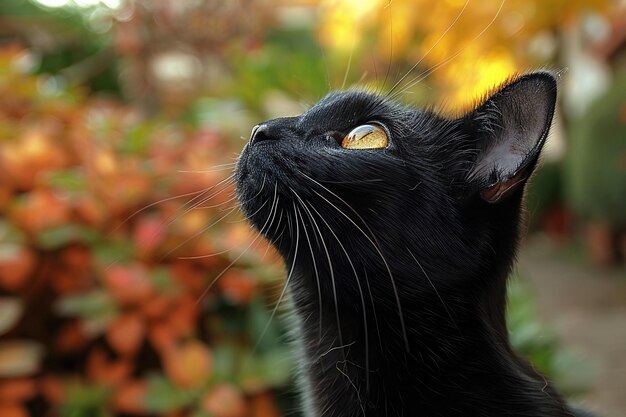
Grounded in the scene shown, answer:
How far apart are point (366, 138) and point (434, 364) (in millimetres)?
314

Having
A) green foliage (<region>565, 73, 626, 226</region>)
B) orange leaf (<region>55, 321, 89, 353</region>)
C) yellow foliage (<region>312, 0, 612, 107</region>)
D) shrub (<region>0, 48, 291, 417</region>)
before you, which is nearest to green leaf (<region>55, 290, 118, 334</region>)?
shrub (<region>0, 48, 291, 417</region>)

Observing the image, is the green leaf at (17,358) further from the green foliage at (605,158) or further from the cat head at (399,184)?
the green foliage at (605,158)

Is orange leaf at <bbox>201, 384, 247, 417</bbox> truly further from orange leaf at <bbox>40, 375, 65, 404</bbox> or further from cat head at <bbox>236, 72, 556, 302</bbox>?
cat head at <bbox>236, 72, 556, 302</bbox>

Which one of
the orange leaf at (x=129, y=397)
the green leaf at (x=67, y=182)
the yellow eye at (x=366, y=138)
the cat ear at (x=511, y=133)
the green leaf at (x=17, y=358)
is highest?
the green leaf at (x=67, y=182)

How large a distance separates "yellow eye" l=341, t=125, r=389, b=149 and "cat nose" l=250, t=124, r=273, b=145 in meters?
0.11

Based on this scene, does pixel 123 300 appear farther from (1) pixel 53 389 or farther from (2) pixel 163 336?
(1) pixel 53 389

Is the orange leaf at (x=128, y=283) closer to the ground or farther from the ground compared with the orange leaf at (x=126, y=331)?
farther from the ground

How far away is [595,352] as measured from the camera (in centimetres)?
386

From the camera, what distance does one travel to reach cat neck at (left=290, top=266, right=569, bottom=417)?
2.73 ft

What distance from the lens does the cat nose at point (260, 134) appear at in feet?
2.89

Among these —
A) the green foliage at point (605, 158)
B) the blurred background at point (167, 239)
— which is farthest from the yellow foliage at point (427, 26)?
the green foliage at point (605, 158)

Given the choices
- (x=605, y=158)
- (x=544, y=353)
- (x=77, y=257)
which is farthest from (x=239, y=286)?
(x=605, y=158)

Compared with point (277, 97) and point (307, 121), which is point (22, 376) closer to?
point (307, 121)

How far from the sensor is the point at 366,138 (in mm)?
847
